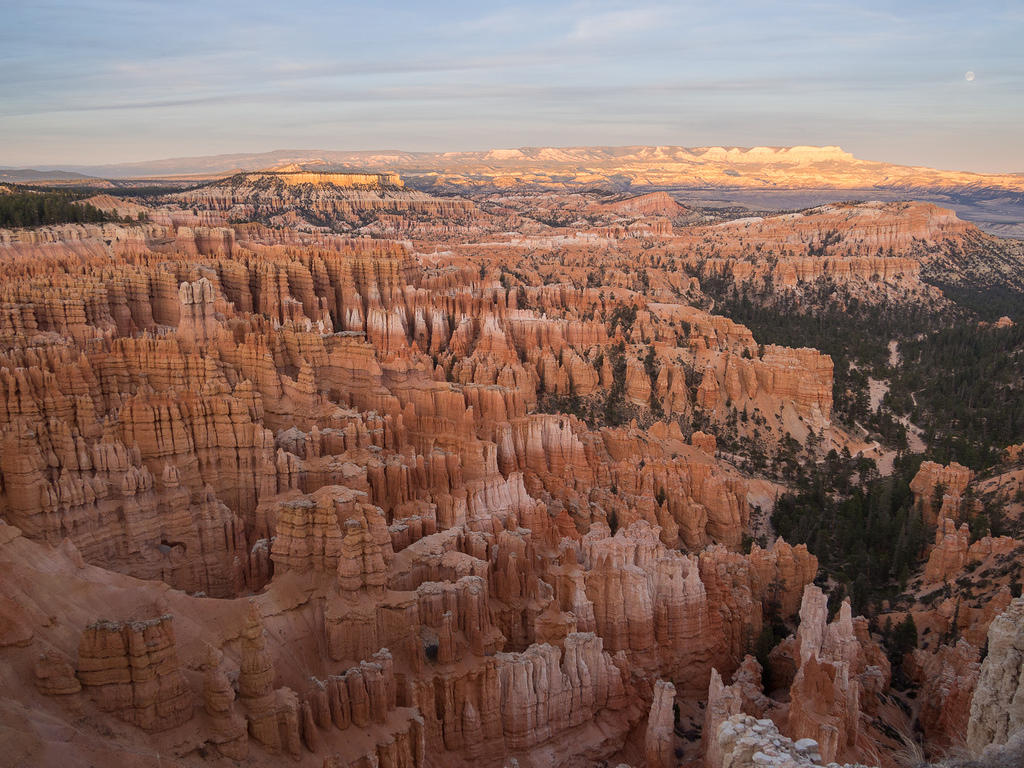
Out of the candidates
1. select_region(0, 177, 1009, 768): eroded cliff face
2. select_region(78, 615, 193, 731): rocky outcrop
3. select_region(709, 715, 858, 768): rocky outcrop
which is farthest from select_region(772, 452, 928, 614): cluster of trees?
select_region(78, 615, 193, 731): rocky outcrop

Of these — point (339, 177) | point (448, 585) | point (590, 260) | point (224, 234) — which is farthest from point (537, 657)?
point (339, 177)

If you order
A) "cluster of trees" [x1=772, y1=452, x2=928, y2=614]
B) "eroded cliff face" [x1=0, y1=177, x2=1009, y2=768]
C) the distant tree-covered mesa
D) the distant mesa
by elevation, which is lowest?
"cluster of trees" [x1=772, y1=452, x2=928, y2=614]

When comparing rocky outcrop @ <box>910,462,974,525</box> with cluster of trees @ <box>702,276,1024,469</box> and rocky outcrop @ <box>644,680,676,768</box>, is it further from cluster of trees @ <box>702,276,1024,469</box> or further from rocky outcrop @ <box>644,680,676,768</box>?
rocky outcrop @ <box>644,680,676,768</box>

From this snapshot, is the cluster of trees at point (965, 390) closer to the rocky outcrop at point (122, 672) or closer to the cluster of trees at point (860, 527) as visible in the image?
the cluster of trees at point (860, 527)

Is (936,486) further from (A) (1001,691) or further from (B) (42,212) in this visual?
(B) (42,212)

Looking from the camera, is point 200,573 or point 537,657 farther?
point 200,573

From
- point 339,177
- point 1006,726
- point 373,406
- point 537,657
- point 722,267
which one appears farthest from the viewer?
point 339,177

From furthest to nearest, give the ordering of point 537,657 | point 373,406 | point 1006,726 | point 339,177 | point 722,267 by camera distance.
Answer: point 339,177 < point 722,267 < point 373,406 < point 537,657 < point 1006,726

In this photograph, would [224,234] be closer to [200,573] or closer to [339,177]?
[200,573]
